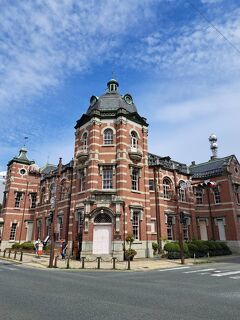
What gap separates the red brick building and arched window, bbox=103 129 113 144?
0.34ft

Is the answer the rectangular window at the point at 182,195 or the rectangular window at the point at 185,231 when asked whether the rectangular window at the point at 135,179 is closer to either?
the rectangular window at the point at 182,195

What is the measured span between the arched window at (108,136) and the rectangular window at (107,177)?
294cm

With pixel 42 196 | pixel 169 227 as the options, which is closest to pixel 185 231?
pixel 169 227

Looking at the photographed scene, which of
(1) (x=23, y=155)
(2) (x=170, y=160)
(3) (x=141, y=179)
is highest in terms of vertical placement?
(1) (x=23, y=155)

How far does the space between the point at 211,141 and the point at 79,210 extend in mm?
28540

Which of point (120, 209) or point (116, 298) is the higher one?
point (120, 209)

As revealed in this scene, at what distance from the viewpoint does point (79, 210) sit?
82.6 feet

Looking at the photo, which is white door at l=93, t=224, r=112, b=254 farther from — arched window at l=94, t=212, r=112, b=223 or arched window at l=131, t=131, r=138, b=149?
arched window at l=131, t=131, r=138, b=149

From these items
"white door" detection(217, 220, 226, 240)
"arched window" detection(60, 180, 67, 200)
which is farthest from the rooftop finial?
"arched window" detection(60, 180, 67, 200)

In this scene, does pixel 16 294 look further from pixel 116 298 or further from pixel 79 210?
pixel 79 210

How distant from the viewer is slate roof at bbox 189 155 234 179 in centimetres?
3381

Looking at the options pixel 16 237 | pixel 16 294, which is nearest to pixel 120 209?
pixel 16 294

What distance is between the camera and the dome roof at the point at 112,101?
2778 cm

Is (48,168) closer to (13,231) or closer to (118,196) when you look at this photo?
(13,231)
